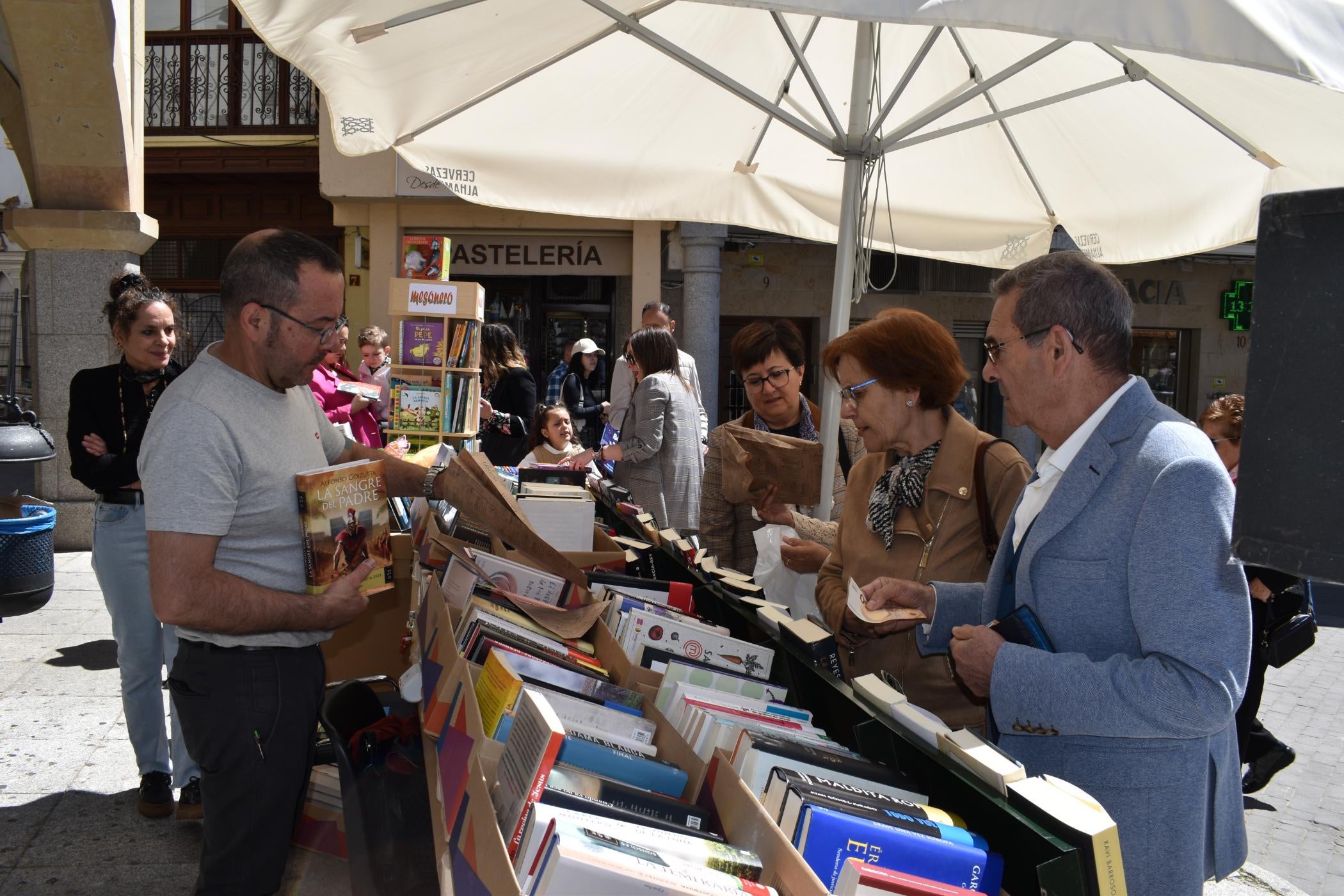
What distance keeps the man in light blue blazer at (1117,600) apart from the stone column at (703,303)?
10.5m

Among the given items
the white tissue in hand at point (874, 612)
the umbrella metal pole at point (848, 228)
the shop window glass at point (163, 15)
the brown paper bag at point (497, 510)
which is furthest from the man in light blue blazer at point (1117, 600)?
the shop window glass at point (163, 15)

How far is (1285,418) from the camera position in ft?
4.03

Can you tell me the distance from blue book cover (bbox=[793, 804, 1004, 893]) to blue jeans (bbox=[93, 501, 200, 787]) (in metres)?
3.16

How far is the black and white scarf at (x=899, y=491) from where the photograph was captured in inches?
103

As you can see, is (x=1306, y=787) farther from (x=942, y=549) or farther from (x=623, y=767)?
(x=623, y=767)

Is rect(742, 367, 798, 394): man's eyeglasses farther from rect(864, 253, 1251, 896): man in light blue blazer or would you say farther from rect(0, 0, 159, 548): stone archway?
rect(0, 0, 159, 548): stone archway

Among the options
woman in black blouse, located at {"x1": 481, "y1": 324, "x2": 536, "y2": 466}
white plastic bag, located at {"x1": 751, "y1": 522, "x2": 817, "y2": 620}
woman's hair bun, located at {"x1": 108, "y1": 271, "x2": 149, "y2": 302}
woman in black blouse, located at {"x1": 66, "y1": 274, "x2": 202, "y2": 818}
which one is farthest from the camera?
woman in black blouse, located at {"x1": 481, "y1": 324, "x2": 536, "y2": 466}

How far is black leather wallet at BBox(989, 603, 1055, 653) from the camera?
5.89 feet

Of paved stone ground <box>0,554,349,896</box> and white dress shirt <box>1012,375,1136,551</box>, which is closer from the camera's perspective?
white dress shirt <box>1012,375,1136,551</box>

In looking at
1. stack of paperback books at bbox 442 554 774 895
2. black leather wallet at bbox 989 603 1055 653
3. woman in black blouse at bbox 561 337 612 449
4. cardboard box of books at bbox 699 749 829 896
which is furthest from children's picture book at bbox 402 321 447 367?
cardboard box of books at bbox 699 749 829 896

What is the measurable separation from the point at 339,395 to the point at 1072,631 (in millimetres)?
6335

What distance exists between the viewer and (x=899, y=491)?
8.69 feet

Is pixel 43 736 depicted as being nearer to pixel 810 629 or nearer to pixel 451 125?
pixel 451 125

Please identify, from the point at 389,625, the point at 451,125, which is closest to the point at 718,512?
the point at 389,625
